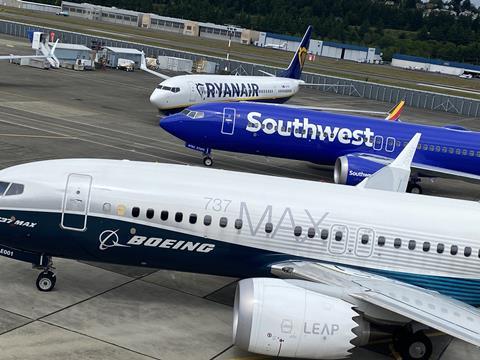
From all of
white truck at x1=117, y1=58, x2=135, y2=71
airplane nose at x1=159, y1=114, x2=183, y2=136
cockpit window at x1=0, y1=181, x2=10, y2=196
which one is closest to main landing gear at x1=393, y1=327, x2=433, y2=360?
cockpit window at x1=0, y1=181, x2=10, y2=196

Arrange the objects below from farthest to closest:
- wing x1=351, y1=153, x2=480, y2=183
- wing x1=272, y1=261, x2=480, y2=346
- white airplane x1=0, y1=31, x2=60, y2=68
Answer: white airplane x1=0, y1=31, x2=60, y2=68 < wing x1=351, y1=153, x2=480, y2=183 < wing x1=272, y1=261, x2=480, y2=346

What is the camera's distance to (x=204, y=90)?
56094 millimetres

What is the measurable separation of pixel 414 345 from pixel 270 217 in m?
5.20

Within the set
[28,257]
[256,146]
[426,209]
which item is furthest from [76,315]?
[256,146]

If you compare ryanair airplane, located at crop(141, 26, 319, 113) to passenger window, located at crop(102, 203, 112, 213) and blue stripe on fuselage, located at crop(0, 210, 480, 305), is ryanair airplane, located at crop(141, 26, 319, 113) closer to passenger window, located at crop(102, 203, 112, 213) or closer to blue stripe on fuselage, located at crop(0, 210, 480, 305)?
blue stripe on fuselage, located at crop(0, 210, 480, 305)

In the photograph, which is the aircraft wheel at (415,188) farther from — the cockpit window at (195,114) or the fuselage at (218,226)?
the fuselage at (218,226)

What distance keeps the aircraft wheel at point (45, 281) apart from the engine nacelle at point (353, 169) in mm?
19464

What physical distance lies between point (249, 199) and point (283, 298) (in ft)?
13.0

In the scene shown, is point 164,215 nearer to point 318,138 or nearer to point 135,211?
point 135,211

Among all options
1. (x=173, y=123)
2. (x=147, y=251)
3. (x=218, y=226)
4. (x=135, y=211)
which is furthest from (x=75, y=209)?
(x=173, y=123)

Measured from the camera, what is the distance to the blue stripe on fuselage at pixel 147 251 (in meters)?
18.8

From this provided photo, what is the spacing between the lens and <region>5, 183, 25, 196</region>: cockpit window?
62.0 feet

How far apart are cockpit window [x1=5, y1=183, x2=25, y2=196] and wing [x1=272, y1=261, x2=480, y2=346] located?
295 inches

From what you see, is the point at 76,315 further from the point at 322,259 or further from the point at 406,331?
the point at 406,331
